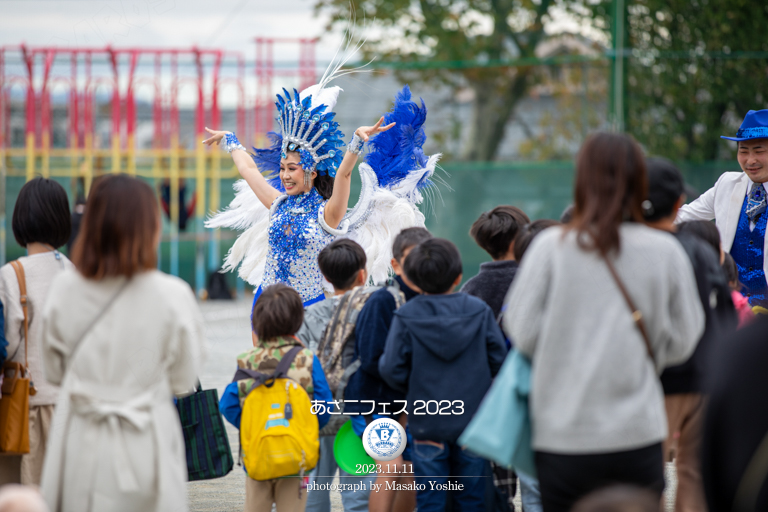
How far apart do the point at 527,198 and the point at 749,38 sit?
3382 millimetres

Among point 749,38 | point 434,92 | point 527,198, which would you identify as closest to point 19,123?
point 434,92

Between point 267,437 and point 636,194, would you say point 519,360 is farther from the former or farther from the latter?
point 267,437

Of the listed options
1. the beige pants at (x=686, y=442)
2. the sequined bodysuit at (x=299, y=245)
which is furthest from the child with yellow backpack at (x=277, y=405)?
the beige pants at (x=686, y=442)

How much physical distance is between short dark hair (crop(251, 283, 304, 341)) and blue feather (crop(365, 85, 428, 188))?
1495 millimetres

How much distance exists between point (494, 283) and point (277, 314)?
3.03 ft

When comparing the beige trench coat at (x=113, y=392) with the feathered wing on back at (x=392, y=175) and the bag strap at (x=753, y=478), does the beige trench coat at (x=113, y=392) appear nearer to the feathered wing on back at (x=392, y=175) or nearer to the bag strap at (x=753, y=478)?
the bag strap at (x=753, y=478)

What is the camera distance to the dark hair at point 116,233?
7.39 ft

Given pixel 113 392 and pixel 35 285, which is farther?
pixel 35 285

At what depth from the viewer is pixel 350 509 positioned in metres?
3.45

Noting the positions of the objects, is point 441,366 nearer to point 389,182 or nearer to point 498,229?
point 498,229

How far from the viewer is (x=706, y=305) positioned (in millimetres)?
2508

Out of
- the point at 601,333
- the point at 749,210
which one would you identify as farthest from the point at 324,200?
the point at 601,333

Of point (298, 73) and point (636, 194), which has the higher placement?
point (298, 73)

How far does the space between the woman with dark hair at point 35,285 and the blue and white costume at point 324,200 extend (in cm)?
135
